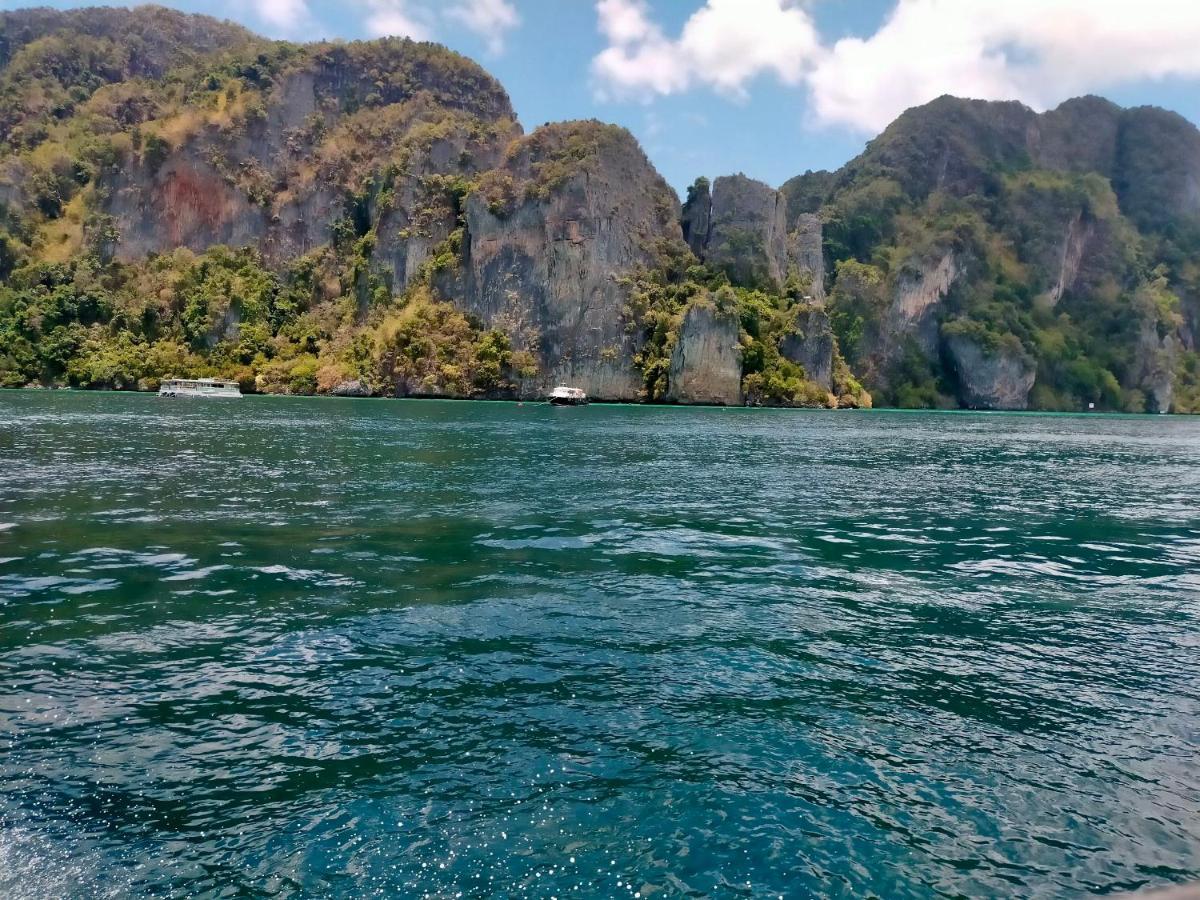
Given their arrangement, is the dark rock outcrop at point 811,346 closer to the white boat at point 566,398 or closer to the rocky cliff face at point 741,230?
the rocky cliff face at point 741,230

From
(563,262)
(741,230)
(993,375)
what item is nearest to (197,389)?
(563,262)

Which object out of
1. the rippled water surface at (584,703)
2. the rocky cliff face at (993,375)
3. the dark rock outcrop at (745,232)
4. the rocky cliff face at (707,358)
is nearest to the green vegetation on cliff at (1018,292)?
the rocky cliff face at (993,375)

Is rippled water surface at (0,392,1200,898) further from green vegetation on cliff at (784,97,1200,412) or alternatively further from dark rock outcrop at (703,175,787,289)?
green vegetation on cliff at (784,97,1200,412)

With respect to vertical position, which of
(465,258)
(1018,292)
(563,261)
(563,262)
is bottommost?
(563,262)

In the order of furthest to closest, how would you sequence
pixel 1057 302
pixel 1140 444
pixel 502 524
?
1. pixel 1057 302
2. pixel 1140 444
3. pixel 502 524

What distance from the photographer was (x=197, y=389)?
350 ft

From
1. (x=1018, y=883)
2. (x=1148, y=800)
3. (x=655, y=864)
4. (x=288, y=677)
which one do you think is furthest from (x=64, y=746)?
(x=1148, y=800)

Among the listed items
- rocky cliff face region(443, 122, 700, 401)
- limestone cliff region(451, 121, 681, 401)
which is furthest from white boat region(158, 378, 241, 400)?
rocky cliff face region(443, 122, 700, 401)

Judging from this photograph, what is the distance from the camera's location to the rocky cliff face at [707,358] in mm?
119000

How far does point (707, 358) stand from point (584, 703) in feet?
367

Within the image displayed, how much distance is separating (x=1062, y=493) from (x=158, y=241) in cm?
16210

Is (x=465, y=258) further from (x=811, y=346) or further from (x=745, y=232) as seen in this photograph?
(x=811, y=346)

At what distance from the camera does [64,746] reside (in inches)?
330

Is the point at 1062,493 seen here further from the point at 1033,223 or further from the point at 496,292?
the point at 1033,223
